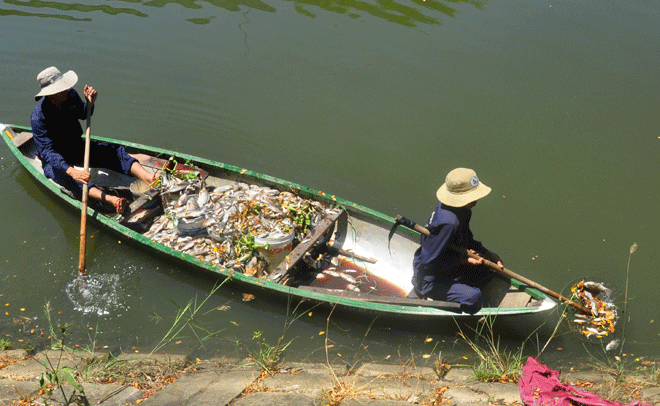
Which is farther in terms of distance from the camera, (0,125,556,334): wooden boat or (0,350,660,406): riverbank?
(0,125,556,334): wooden boat

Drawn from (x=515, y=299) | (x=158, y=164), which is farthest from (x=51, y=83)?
(x=515, y=299)

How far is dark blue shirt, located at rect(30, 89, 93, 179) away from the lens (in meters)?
7.04

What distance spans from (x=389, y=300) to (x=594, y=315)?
2.36m

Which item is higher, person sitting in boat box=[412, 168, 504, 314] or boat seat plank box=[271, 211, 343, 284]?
person sitting in boat box=[412, 168, 504, 314]

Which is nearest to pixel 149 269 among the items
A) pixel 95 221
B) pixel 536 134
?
pixel 95 221

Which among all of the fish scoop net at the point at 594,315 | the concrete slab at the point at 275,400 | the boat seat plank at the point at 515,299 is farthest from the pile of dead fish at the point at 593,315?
the concrete slab at the point at 275,400

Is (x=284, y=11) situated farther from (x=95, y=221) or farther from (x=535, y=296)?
(x=535, y=296)

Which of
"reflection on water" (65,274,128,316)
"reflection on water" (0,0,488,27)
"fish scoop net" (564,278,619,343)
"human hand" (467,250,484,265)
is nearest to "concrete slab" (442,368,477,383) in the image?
"human hand" (467,250,484,265)

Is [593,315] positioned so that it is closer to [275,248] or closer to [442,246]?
[442,246]

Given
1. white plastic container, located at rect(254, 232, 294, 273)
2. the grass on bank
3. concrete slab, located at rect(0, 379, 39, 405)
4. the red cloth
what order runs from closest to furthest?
concrete slab, located at rect(0, 379, 39, 405) → the red cloth → the grass on bank → white plastic container, located at rect(254, 232, 294, 273)

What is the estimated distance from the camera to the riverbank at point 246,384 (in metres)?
4.19

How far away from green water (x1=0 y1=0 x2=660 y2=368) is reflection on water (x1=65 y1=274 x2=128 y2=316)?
24 millimetres

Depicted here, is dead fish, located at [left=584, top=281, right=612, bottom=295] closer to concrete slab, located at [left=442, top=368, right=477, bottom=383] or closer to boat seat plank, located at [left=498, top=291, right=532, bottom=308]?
boat seat plank, located at [left=498, top=291, right=532, bottom=308]

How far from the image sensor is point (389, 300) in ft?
19.6
